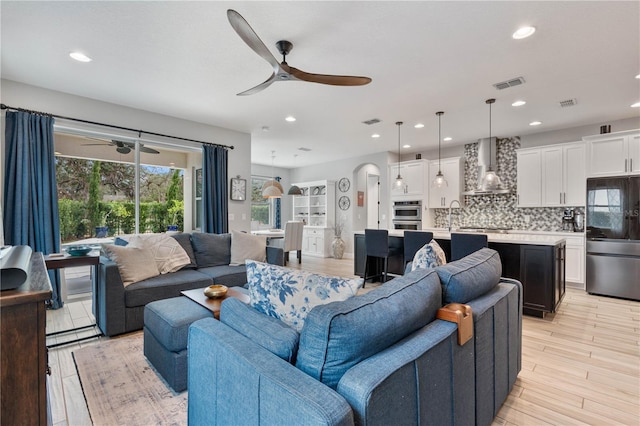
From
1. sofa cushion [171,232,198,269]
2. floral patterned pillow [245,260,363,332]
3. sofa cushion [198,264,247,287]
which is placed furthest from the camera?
sofa cushion [171,232,198,269]

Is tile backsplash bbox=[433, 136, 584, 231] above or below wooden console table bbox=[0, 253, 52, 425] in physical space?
above

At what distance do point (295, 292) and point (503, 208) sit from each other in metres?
6.13

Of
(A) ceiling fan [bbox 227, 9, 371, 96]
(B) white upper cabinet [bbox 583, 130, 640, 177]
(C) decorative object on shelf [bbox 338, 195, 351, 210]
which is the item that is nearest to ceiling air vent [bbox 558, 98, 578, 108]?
(B) white upper cabinet [bbox 583, 130, 640, 177]

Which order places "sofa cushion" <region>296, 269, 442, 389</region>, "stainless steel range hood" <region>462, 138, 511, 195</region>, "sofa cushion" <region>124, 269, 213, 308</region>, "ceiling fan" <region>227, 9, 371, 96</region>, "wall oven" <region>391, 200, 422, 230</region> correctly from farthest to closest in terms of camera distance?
"wall oven" <region>391, 200, 422, 230</region>
"stainless steel range hood" <region>462, 138, 511, 195</region>
"sofa cushion" <region>124, 269, 213, 308</region>
"ceiling fan" <region>227, 9, 371, 96</region>
"sofa cushion" <region>296, 269, 442, 389</region>

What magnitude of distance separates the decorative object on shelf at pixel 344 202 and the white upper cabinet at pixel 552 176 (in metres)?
3.88

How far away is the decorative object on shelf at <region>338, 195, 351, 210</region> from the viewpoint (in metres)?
8.02

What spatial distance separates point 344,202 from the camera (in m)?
8.13

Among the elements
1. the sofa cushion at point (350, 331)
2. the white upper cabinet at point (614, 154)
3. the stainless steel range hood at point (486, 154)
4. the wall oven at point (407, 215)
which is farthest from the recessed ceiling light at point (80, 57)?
the white upper cabinet at point (614, 154)

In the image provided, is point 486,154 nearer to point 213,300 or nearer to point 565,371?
point 565,371

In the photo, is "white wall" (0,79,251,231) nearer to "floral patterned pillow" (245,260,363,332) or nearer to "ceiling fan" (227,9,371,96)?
"ceiling fan" (227,9,371,96)

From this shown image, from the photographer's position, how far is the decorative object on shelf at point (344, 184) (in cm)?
802

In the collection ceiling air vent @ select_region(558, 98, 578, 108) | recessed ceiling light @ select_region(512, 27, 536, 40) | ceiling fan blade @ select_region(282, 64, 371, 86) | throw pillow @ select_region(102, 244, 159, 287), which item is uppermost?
recessed ceiling light @ select_region(512, 27, 536, 40)

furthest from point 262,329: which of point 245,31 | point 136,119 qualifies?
point 136,119

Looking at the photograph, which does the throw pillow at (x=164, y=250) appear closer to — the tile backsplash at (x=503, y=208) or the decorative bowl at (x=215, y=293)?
the decorative bowl at (x=215, y=293)
